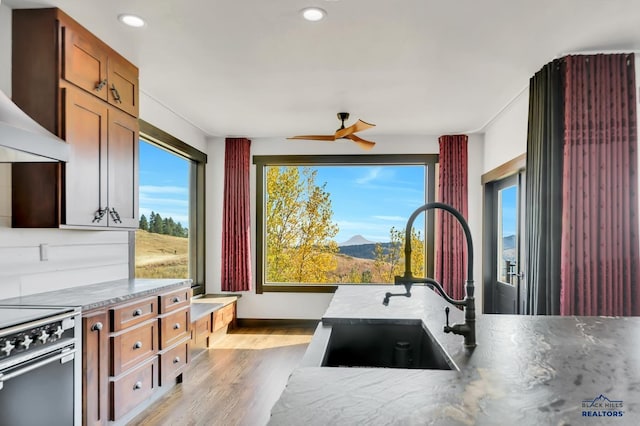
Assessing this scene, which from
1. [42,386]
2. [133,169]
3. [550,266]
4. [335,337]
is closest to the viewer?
[335,337]

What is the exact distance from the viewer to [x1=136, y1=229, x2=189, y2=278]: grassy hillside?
14.4 feet

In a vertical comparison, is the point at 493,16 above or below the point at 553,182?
above

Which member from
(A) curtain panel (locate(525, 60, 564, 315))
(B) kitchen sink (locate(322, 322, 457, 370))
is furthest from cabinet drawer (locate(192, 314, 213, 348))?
(A) curtain panel (locate(525, 60, 564, 315))

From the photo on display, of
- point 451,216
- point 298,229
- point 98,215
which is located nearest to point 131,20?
point 98,215

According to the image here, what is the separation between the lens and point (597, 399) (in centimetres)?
95

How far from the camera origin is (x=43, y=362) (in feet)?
6.75

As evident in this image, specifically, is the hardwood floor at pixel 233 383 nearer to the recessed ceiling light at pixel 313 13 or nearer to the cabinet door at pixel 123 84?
the cabinet door at pixel 123 84

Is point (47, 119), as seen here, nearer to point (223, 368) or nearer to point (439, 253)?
point (223, 368)

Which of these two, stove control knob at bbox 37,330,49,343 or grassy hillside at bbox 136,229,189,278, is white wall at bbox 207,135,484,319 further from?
stove control knob at bbox 37,330,49,343

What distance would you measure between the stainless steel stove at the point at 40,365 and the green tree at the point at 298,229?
3923 mm

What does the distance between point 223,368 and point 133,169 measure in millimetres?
2058

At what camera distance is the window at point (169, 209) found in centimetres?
447

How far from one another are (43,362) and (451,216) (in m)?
4.71

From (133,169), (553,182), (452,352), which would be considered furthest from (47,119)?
(553,182)
